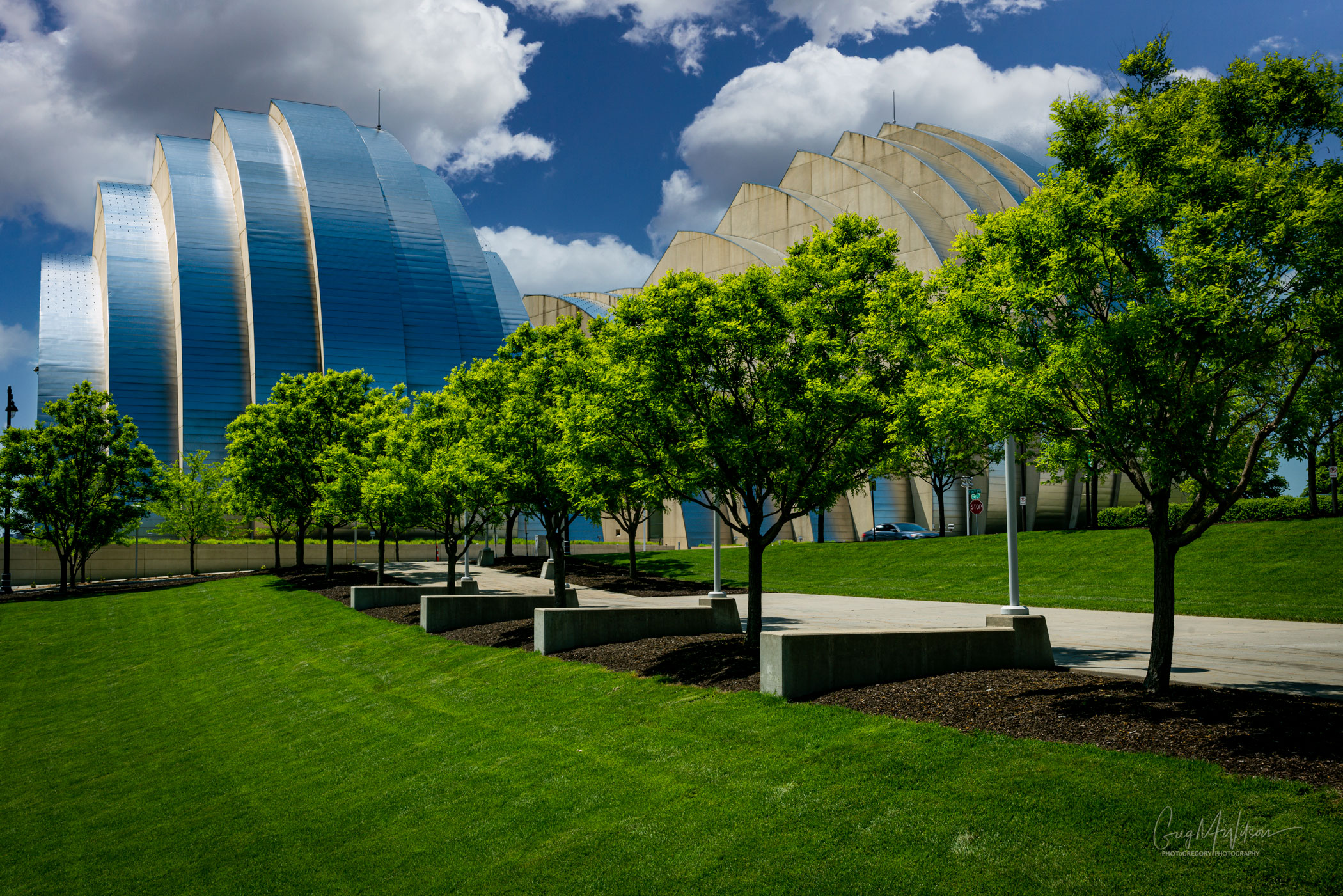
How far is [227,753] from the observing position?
15055mm

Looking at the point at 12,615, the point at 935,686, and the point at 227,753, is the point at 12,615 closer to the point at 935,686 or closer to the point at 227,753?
the point at 227,753

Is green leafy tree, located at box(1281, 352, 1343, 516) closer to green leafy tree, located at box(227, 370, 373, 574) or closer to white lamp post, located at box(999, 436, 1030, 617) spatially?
white lamp post, located at box(999, 436, 1030, 617)

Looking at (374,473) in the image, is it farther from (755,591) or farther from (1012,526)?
(1012,526)

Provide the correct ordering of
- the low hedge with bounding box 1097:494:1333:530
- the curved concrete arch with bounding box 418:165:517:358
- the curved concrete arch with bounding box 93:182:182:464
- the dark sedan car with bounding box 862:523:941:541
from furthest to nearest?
the curved concrete arch with bounding box 418:165:517:358
the curved concrete arch with bounding box 93:182:182:464
the dark sedan car with bounding box 862:523:941:541
the low hedge with bounding box 1097:494:1333:530

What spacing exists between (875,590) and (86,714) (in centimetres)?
2257

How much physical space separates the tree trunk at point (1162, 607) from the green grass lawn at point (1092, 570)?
43.6 ft

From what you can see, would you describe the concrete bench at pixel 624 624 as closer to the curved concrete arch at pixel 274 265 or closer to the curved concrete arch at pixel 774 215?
the curved concrete arch at pixel 774 215

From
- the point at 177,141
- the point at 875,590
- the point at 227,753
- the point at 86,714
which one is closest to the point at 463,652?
the point at 227,753

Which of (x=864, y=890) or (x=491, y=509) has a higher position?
(x=491, y=509)

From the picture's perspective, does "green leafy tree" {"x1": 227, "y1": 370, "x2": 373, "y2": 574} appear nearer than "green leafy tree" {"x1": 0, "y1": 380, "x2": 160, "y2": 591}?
Yes

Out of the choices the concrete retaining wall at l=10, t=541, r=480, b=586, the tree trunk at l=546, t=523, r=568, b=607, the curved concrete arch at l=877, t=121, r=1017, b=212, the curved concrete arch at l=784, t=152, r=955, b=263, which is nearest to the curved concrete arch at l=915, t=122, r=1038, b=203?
the curved concrete arch at l=877, t=121, r=1017, b=212

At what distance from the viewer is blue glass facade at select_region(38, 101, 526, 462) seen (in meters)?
64.6

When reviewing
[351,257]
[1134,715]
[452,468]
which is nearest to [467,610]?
[452,468]

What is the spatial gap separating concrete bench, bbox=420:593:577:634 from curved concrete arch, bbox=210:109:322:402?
48.1 m
